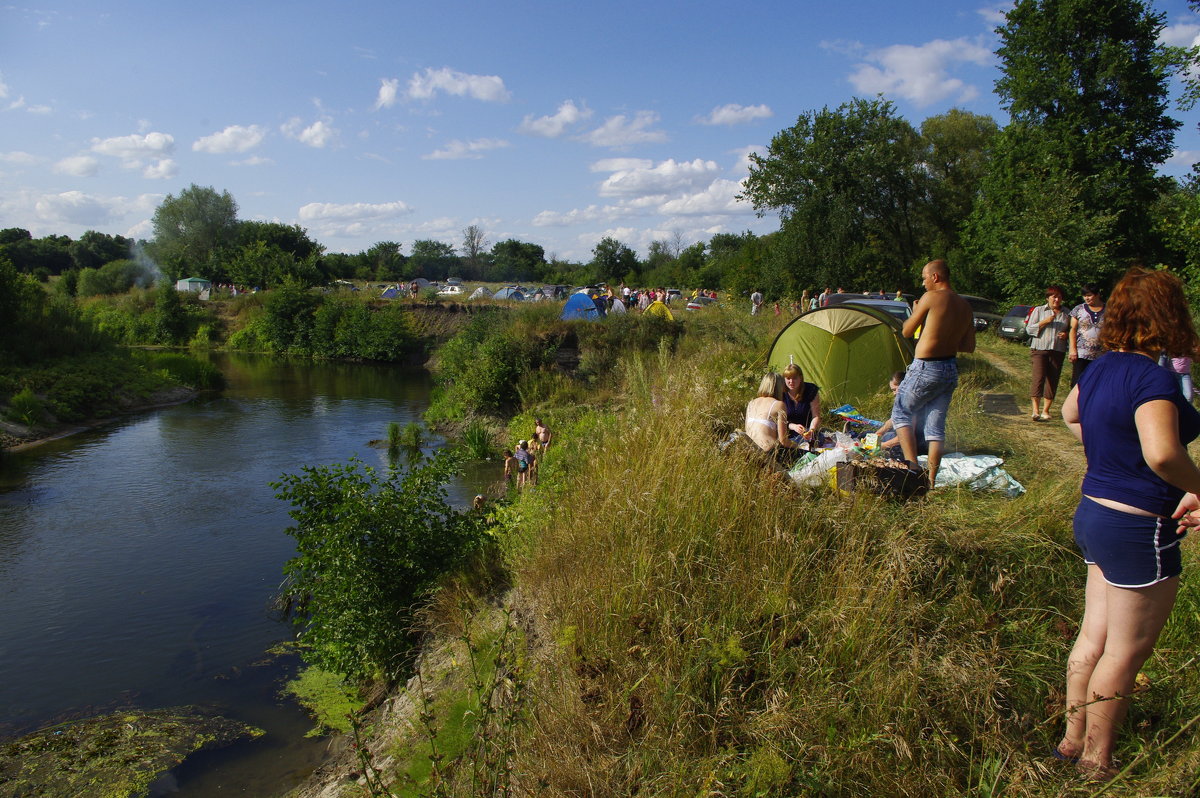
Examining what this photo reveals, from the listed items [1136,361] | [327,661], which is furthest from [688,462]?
[327,661]

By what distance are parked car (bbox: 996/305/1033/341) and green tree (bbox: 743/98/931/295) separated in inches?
494

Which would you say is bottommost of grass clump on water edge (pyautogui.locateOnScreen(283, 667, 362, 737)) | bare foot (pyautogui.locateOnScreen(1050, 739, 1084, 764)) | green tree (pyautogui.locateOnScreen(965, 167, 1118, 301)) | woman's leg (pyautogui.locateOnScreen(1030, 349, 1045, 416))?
grass clump on water edge (pyautogui.locateOnScreen(283, 667, 362, 737))

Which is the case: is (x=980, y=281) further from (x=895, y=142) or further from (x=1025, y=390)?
(x=1025, y=390)

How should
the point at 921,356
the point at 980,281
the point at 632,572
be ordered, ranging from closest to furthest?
1. the point at 632,572
2. the point at 921,356
3. the point at 980,281

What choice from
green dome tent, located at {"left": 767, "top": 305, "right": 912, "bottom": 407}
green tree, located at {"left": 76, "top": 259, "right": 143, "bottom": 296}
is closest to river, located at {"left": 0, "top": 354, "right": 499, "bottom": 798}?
green dome tent, located at {"left": 767, "top": 305, "right": 912, "bottom": 407}

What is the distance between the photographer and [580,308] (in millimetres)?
24750

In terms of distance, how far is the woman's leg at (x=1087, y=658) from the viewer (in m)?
2.66

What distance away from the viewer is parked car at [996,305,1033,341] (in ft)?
65.6

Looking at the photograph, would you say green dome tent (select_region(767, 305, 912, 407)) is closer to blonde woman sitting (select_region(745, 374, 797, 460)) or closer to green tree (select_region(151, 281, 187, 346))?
blonde woman sitting (select_region(745, 374, 797, 460))

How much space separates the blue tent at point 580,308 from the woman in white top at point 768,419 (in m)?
17.5

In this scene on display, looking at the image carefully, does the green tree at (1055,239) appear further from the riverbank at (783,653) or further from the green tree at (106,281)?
the green tree at (106,281)

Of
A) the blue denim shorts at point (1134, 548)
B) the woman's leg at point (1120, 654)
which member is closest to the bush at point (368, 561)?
the woman's leg at point (1120, 654)

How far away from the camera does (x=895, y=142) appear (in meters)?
34.4

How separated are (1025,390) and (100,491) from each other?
16539 millimetres
